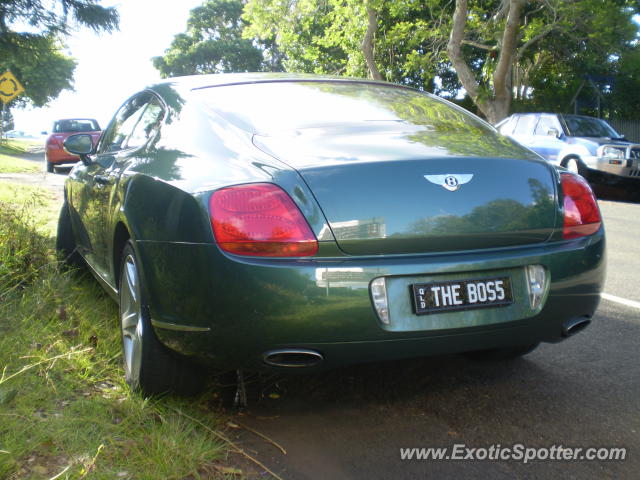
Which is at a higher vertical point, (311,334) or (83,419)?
(311,334)

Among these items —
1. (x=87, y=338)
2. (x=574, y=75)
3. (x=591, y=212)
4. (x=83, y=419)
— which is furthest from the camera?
(x=574, y=75)

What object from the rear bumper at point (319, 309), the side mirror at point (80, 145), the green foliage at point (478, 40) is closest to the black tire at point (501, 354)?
the rear bumper at point (319, 309)

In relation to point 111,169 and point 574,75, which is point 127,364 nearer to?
point 111,169

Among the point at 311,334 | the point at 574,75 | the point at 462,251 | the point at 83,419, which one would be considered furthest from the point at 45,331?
the point at 574,75

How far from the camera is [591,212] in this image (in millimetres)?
3246

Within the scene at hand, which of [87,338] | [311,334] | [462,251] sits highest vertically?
[462,251]

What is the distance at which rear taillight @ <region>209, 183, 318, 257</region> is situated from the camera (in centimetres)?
268

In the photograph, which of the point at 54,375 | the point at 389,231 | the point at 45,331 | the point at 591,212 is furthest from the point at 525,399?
the point at 45,331

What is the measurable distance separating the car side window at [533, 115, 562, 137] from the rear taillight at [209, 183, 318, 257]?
13.0 meters

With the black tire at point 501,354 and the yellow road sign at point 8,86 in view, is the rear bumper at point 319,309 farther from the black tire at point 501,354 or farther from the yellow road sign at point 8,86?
the yellow road sign at point 8,86

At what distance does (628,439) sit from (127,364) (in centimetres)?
213

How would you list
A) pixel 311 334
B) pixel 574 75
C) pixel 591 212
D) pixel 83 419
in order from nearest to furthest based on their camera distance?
pixel 311 334
pixel 83 419
pixel 591 212
pixel 574 75

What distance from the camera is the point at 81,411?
3.07 metres

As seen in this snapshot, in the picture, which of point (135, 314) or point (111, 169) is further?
point (111, 169)
